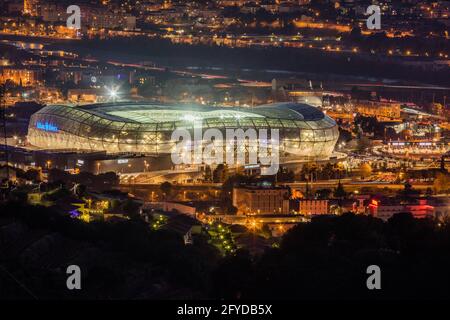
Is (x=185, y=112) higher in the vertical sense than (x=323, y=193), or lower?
higher

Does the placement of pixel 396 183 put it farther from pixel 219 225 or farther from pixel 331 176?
pixel 219 225
